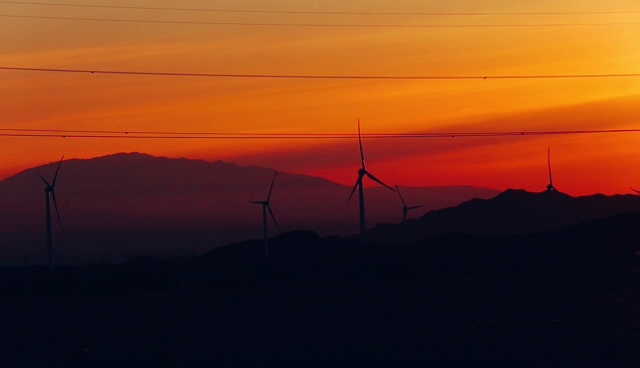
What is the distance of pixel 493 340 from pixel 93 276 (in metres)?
45.0

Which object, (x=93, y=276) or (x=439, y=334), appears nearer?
(x=439, y=334)

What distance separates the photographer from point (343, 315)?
3600 centimetres

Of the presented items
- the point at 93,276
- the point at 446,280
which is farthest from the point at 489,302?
the point at 93,276

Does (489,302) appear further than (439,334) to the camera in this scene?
Yes

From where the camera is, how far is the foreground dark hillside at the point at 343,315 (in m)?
26.4

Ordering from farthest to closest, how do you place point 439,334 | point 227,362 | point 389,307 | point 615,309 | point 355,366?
1. point 389,307
2. point 615,309
3. point 439,334
4. point 227,362
5. point 355,366

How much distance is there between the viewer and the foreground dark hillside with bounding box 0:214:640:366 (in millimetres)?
26406

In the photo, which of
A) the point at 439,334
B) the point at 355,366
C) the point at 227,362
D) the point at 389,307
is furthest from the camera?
the point at 389,307

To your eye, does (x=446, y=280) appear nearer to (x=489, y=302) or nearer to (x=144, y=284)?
(x=489, y=302)

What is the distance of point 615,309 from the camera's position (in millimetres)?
33906

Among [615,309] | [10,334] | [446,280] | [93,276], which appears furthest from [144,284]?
[615,309]

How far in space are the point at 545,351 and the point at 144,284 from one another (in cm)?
4139

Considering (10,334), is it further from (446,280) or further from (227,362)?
(446,280)

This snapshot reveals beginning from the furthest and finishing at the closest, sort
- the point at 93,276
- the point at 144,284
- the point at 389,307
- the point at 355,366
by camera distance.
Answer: the point at 93,276 < the point at 144,284 < the point at 389,307 < the point at 355,366
